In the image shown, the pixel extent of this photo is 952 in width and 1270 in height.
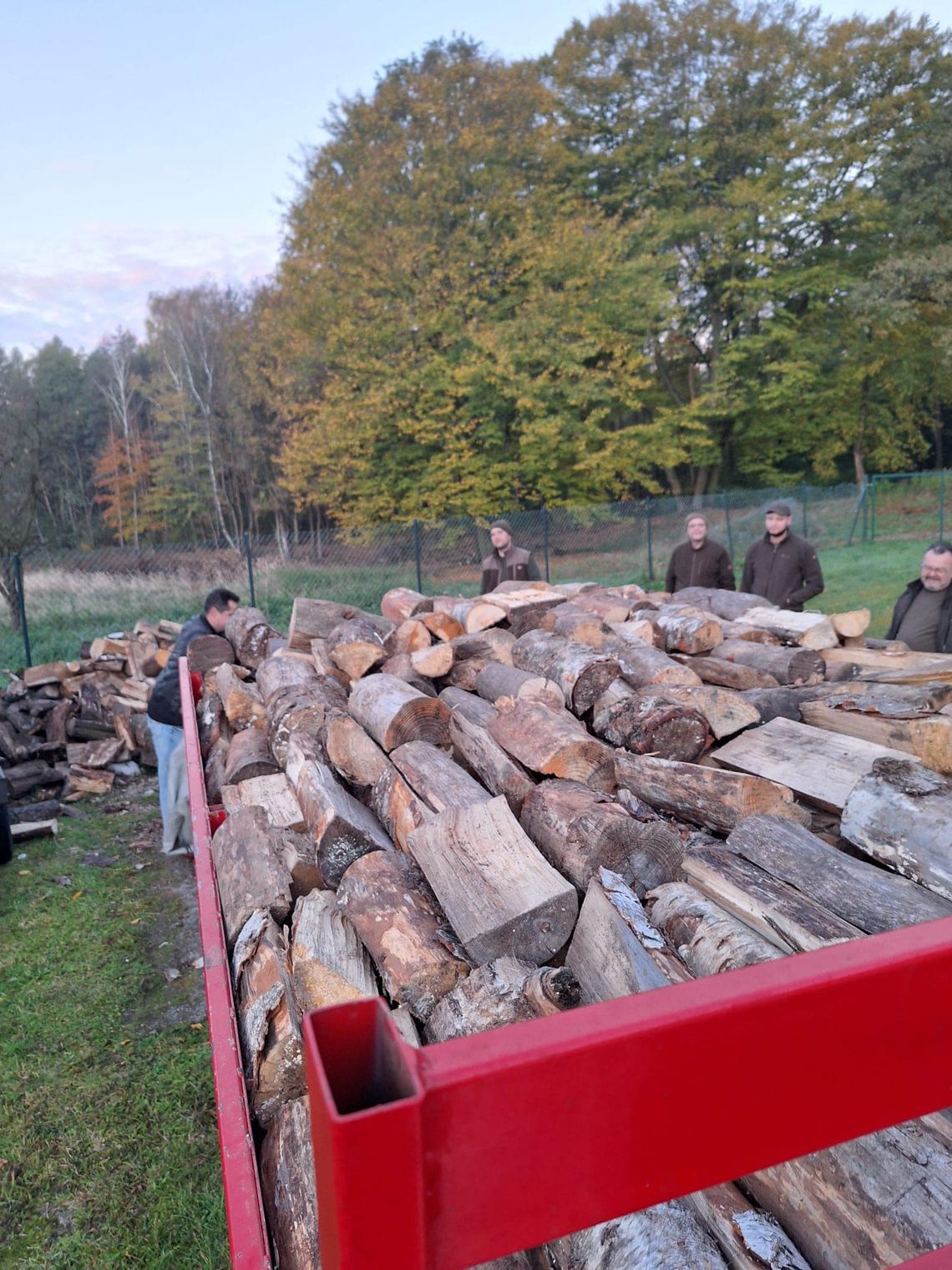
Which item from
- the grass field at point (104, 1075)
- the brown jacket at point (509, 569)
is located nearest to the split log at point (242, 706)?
the grass field at point (104, 1075)

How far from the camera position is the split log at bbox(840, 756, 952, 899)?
236 cm

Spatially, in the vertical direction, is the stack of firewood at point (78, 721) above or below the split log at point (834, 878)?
below

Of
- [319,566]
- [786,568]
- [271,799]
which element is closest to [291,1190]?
[271,799]

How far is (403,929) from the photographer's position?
8.07 feet

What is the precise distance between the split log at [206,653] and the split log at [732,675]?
3.70 metres

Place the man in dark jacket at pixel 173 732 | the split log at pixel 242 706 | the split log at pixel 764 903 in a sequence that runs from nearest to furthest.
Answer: the split log at pixel 764 903 → the split log at pixel 242 706 → the man in dark jacket at pixel 173 732

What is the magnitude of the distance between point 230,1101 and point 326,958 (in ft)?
2.18

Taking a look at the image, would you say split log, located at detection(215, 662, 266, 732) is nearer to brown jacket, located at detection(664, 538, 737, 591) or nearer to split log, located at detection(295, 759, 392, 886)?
split log, located at detection(295, 759, 392, 886)

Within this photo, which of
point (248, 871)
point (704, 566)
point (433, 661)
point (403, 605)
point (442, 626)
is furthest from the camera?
point (704, 566)

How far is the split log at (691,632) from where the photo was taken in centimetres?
494

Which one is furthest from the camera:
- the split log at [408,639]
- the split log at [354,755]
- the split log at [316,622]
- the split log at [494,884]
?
the split log at [316,622]

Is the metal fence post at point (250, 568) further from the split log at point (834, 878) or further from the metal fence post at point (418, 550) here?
the split log at point (834, 878)

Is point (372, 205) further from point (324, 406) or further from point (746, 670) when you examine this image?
point (746, 670)

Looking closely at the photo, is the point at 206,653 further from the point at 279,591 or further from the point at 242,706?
the point at 279,591
